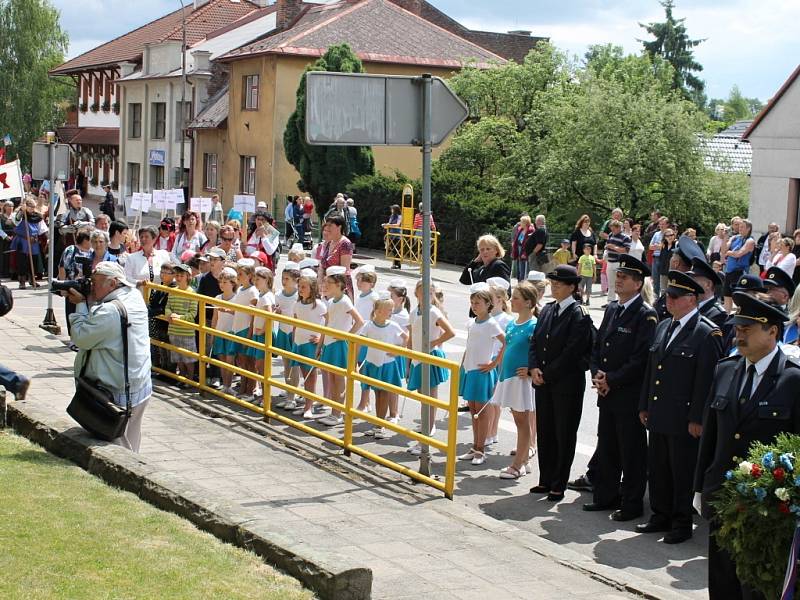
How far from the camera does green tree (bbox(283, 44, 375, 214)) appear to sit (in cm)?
4162

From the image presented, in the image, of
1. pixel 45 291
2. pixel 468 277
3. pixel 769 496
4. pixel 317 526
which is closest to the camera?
pixel 769 496

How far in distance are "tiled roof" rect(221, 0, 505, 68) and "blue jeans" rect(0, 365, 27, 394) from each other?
37.6 m

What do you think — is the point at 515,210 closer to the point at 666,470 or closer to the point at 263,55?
the point at 263,55

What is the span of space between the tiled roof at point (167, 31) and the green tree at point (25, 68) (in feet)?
20.1

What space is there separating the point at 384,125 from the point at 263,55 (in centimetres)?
4116

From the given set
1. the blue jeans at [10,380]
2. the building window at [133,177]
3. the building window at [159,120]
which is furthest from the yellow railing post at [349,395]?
the building window at [133,177]

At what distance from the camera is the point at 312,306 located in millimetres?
12164

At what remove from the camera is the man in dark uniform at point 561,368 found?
9453mm

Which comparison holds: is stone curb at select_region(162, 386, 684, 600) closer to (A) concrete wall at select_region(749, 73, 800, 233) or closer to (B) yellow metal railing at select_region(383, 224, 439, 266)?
(B) yellow metal railing at select_region(383, 224, 439, 266)

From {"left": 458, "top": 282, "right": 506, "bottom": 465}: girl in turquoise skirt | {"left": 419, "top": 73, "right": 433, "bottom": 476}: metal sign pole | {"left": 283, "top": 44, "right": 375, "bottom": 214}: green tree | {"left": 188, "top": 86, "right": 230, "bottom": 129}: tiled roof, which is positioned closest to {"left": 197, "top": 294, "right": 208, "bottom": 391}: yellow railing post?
{"left": 458, "top": 282, "right": 506, "bottom": 465}: girl in turquoise skirt

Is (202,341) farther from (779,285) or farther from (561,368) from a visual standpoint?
(779,285)

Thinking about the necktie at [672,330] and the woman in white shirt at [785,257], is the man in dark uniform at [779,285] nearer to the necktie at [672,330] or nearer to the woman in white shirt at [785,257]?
the necktie at [672,330]

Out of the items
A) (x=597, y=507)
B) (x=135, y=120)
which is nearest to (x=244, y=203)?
(x=597, y=507)

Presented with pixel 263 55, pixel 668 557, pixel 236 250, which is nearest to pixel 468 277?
pixel 236 250
